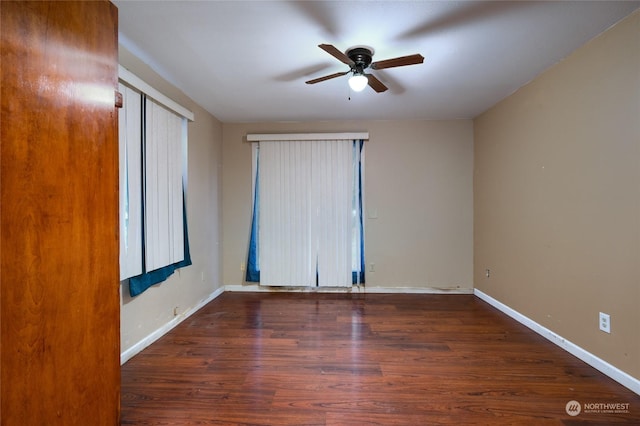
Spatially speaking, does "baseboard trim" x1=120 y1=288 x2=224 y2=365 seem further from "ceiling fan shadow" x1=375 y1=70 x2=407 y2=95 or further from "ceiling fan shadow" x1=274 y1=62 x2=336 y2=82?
"ceiling fan shadow" x1=375 y1=70 x2=407 y2=95

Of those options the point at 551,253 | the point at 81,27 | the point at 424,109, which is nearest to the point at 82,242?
the point at 81,27

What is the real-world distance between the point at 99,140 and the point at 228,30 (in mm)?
1200

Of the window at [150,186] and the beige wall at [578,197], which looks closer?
the beige wall at [578,197]

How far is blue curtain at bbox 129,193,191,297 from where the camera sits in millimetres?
2214

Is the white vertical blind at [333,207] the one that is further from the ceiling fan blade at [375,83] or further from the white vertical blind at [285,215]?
the ceiling fan blade at [375,83]

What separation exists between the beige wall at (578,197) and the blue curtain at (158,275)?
11.3 ft

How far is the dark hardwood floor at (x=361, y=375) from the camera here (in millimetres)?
1610

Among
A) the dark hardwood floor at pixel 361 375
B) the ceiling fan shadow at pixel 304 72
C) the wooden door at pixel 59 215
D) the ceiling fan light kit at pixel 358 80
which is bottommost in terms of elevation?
the dark hardwood floor at pixel 361 375

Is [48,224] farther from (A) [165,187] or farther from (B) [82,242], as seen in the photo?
(A) [165,187]

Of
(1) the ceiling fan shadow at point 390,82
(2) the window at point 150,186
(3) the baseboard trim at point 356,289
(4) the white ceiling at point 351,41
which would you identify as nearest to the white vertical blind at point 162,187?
(2) the window at point 150,186

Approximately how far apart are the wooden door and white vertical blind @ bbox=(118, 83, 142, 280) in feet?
2.80

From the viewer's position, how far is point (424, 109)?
11.6 ft

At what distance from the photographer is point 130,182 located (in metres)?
2.19

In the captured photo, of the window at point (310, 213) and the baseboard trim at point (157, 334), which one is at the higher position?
the window at point (310, 213)
